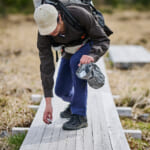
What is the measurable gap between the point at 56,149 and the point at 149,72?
4439 millimetres

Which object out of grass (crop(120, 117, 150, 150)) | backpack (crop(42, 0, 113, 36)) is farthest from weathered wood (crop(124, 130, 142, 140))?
backpack (crop(42, 0, 113, 36))

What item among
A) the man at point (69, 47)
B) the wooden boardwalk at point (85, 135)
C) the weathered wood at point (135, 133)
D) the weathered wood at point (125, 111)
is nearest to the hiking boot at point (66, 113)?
the wooden boardwalk at point (85, 135)

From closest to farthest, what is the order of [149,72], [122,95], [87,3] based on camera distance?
[87,3]
[122,95]
[149,72]

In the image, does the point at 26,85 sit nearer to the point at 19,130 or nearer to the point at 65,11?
the point at 19,130

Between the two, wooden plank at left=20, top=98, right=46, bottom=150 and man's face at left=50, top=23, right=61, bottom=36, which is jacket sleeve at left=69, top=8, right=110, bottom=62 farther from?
wooden plank at left=20, top=98, right=46, bottom=150

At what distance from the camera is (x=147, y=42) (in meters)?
10.4

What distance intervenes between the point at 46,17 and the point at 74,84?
903mm

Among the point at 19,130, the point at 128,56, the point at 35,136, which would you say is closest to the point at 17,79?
the point at 19,130

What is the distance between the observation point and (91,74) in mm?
2525

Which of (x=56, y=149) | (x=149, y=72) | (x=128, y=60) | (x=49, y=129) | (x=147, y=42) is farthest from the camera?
(x=147, y=42)

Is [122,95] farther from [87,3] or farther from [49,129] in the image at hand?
[87,3]

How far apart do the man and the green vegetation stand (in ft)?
1.64

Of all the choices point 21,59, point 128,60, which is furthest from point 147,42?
point 21,59

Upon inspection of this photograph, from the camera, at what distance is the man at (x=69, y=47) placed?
94.6 inches
